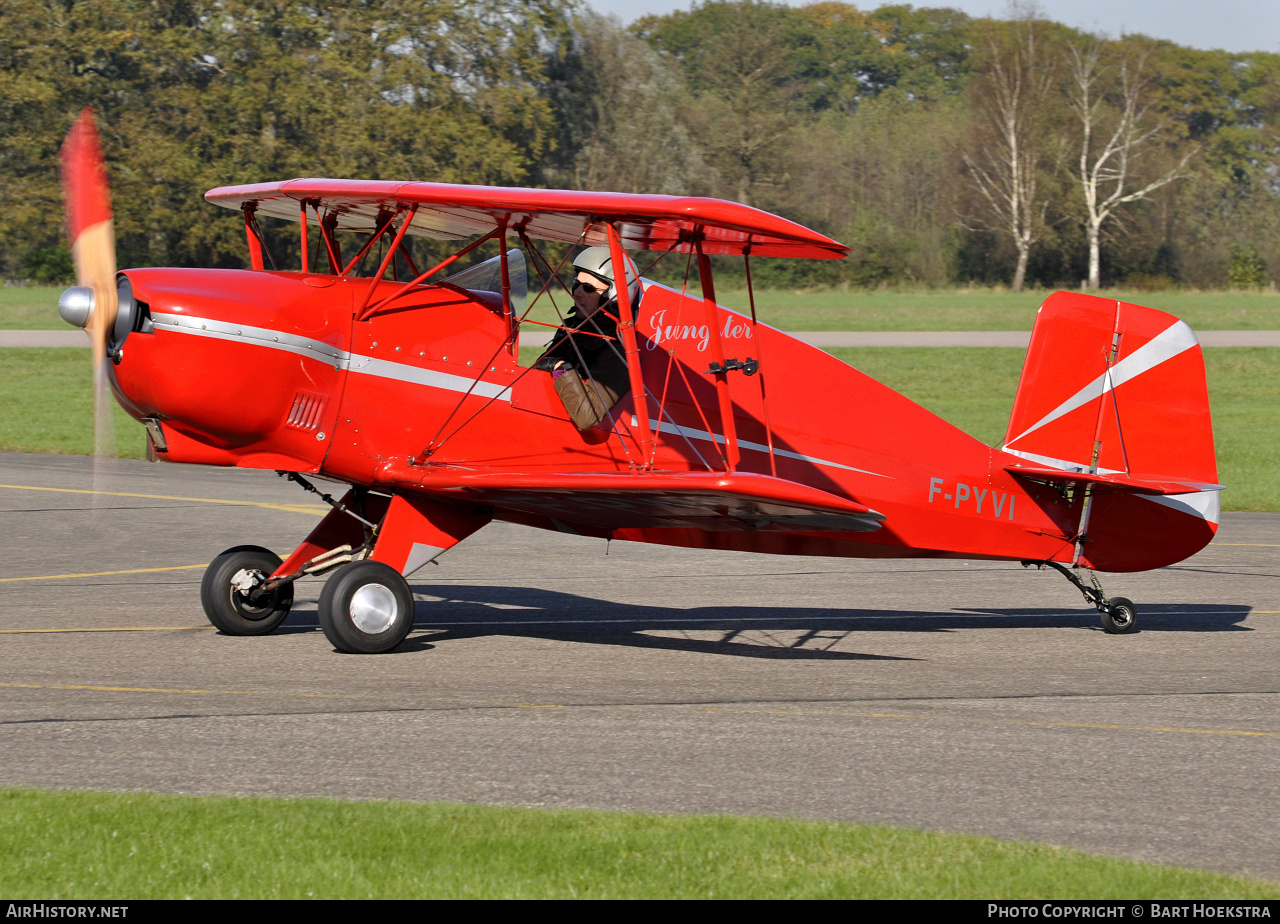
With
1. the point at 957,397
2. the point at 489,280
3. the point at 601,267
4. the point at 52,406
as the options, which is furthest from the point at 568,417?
the point at 957,397

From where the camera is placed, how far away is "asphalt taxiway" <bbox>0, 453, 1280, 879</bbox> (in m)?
5.39

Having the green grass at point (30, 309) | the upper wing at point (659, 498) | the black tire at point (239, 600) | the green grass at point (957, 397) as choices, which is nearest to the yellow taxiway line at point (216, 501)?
the green grass at point (957, 397)

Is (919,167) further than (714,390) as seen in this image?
Yes

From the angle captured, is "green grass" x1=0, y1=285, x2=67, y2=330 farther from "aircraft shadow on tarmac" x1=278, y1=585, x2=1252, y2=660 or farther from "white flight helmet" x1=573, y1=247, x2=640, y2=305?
"white flight helmet" x1=573, y1=247, x2=640, y2=305

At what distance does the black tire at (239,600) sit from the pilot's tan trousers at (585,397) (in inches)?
85.1

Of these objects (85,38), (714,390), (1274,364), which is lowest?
(1274,364)

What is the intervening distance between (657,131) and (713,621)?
47.5 meters

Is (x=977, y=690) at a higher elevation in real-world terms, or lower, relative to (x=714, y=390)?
lower

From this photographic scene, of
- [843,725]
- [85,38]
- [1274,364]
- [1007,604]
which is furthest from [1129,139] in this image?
[843,725]

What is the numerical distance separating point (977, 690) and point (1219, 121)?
90.5m

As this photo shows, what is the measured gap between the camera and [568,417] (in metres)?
8.34

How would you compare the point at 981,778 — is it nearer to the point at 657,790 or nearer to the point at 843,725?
the point at 843,725

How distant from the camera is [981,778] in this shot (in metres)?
5.67
